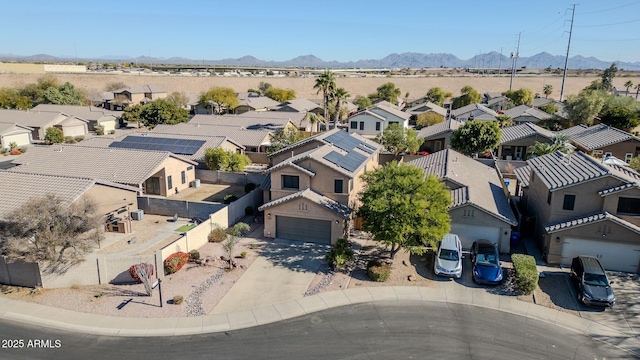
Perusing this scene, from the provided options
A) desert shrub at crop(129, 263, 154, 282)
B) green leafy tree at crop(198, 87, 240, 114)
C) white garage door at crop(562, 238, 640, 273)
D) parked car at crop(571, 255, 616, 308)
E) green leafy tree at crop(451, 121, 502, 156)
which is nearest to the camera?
parked car at crop(571, 255, 616, 308)

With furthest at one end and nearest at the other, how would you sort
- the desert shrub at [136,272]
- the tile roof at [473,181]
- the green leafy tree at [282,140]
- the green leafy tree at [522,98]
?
1. the green leafy tree at [522,98]
2. the green leafy tree at [282,140]
3. the tile roof at [473,181]
4. the desert shrub at [136,272]

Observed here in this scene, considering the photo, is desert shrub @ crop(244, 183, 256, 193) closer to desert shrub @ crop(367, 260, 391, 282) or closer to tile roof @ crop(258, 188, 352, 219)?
tile roof @ crop(258, 188, 352, 219)

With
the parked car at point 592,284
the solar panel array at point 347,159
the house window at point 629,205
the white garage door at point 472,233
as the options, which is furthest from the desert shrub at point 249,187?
the house window at point 629,205

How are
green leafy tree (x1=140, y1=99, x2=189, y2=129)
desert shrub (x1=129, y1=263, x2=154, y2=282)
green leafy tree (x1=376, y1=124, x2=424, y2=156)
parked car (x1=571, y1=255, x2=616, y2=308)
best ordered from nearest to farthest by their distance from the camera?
parked car (x1=571, y1=255, x2=616, y2=308) < desert shrub (x1=129, y1=263, x2=154, y2=282) < green leafy tree (x1=376, y1=124, x2=424, y2=156) < green leafy tree (x1=140, y1=99, x2=189, y2=129)

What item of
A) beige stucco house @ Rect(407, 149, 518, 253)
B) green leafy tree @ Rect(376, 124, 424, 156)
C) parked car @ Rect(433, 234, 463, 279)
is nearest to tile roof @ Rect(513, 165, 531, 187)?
beige stucco house @ Rect(407, 149, 518, 253)

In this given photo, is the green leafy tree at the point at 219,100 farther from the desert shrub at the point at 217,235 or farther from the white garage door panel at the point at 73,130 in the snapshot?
the desert shrub at the point at 217,235

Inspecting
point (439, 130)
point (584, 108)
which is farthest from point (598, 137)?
point (439, 130)

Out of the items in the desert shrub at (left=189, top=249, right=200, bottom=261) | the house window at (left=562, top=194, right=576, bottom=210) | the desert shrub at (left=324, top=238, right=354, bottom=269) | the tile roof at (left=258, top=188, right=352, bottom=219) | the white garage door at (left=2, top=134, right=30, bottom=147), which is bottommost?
the desert shrub at (left=189, top=249, right=200, bottom=261)
